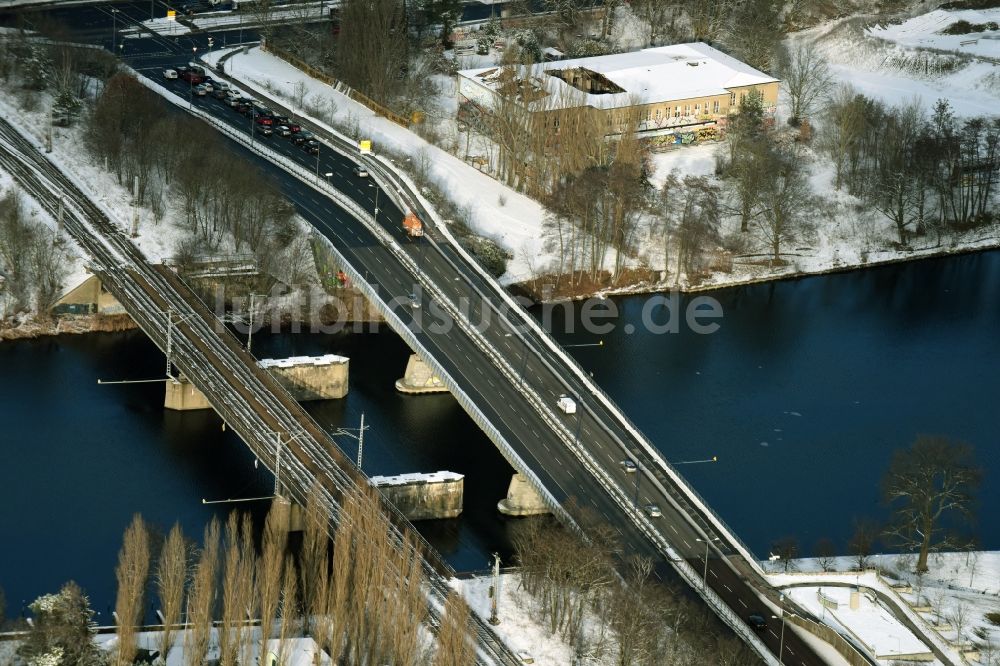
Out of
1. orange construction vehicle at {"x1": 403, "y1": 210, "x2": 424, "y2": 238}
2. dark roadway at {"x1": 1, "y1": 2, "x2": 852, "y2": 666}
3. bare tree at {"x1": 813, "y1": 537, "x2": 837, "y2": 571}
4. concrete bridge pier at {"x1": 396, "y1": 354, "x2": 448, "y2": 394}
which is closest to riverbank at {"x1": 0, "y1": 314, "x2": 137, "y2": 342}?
dark roadway at {"x1": 1, "y1": 2, "x2": 852, "y2": 666}

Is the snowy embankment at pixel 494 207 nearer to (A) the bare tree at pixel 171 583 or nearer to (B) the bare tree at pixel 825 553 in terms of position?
(B) the bare tree at pixel 825 553

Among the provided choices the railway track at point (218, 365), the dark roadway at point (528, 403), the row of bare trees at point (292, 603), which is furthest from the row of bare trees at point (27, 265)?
the row of bare trees at point (292, 603)

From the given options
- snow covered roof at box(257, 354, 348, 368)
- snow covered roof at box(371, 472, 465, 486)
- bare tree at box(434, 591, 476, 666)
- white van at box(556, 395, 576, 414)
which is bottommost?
snow covered roof at box(371, 472, 465, 486)

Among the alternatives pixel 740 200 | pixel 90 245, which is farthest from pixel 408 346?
pixel 740 200

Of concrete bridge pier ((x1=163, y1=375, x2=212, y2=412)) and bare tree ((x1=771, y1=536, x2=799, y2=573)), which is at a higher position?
concrete bridge pier ((x1=163, y1=375, x2=212, y2=412))

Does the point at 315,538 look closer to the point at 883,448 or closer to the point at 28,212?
the point at 883,448

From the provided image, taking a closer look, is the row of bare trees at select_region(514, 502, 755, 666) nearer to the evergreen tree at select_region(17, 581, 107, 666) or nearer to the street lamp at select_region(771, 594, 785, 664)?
the street lamp at select_region(771, 594, 785, 664)

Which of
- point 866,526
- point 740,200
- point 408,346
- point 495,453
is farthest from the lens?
point 740,200
